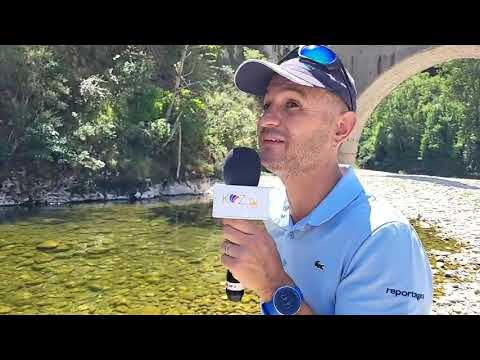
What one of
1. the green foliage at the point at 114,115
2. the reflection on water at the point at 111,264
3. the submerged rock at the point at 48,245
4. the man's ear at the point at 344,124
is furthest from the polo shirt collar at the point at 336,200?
the green foliage at the point at 114,115

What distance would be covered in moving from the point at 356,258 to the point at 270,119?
0.43m

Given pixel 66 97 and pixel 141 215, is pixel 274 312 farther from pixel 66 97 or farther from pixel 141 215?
pixel 66 97

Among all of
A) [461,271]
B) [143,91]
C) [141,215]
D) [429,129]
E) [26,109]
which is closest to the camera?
[461,271]

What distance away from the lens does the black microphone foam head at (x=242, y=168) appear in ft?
4.13

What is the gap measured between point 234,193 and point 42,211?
13.8 m

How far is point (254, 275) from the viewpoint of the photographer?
1.04 metres

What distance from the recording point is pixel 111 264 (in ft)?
26.7

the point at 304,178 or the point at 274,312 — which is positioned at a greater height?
the point at 304,178

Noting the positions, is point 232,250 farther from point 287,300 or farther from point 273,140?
point 273,140

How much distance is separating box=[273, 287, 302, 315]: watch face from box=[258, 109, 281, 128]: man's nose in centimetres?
45

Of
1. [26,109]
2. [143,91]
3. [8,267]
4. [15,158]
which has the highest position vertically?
[143,91]

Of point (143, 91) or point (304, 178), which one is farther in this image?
point (143, 91)

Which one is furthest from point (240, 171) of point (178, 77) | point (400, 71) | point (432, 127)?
point (432, 127)

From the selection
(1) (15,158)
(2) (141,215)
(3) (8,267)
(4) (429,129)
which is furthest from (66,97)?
(4) (429,129)
